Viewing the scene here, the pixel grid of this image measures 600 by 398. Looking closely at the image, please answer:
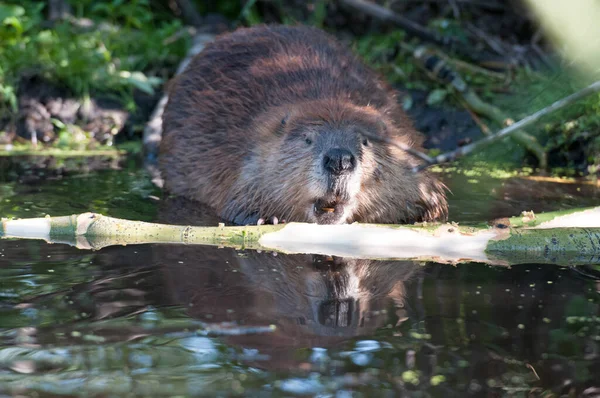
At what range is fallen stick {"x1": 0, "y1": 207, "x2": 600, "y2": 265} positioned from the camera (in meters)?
2.85

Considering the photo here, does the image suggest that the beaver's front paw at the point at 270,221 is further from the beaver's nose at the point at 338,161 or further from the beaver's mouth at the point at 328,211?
the beaver's nose at the point at 338,161

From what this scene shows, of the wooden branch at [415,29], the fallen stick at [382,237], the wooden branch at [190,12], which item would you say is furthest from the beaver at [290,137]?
the wooden branch at [190,12]

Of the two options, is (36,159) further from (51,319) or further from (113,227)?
Result: (51,319)

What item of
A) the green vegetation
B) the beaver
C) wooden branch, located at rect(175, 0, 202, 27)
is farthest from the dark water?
wooden branch, located at rect(175, 0, 202, 27)

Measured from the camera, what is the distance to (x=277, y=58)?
4328mm

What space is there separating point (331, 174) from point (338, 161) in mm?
67

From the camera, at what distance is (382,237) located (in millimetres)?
2891

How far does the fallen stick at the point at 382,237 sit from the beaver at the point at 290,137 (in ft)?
1.10

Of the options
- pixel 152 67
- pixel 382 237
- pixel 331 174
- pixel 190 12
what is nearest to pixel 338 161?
pixel 331 174

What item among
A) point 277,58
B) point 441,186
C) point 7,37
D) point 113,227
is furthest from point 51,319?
point 7,37

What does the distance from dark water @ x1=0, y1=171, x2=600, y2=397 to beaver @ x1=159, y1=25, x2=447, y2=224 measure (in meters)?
0.53

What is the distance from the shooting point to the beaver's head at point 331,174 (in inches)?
129

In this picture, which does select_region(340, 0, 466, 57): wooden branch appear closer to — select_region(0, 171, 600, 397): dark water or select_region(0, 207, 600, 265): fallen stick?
select_region(0, 207, 600, 265): fallen stick

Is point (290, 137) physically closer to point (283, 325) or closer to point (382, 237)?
point (382, 237)
